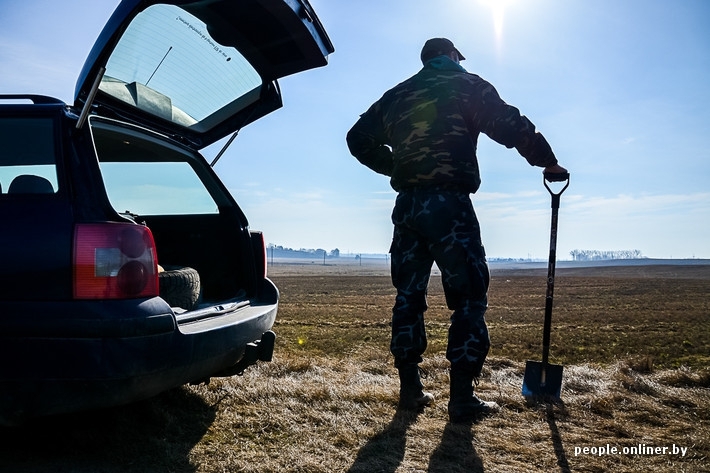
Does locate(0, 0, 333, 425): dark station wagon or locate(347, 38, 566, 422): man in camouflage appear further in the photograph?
locate(347, 38, 566, 422): man in camouflage

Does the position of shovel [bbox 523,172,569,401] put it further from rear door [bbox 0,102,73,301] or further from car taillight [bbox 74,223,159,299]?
rear door [bbox 0,102,73,301]

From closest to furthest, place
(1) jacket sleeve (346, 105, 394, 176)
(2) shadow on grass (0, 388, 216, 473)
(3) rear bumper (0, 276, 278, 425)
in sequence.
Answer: (3) rear bumper (0, 276, 278, 425)
(2) shadow on grass (0, 388, 216, 473)
(1) jacket sleeve (346, 105, 394, 176)

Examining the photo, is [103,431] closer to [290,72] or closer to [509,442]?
[509,442]

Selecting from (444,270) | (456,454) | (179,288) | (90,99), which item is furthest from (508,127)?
(90,99)

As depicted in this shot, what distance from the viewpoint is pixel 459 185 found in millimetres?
3266

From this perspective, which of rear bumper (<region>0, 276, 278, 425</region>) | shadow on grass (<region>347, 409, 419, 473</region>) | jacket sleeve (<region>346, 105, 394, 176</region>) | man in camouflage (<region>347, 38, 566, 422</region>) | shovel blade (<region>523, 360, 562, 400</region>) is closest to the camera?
rear bumper (<region>0, 276, 278, 425</region>)

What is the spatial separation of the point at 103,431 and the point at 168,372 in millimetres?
745

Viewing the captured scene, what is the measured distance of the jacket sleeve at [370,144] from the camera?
3.74 metres

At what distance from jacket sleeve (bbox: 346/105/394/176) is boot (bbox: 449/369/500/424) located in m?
1.60

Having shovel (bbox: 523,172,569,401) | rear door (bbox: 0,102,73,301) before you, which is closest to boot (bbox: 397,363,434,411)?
shovel (bbox: 523,172,569,401)

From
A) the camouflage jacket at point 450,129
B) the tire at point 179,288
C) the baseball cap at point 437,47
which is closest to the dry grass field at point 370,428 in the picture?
the tire at point 179,288

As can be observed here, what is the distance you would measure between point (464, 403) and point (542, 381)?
0.90 meters

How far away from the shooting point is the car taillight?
6.81 ft

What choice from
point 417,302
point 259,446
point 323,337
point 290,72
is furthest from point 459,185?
point 323,337
